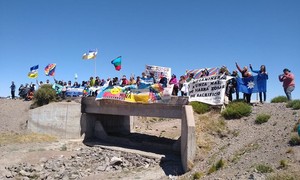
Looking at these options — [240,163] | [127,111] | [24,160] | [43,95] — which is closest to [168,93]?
[127,111]

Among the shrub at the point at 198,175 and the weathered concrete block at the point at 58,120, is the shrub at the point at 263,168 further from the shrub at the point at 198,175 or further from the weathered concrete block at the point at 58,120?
the weathered concrete block at the point at 58,120

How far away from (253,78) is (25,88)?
1168 inches

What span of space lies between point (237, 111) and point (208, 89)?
228 cm

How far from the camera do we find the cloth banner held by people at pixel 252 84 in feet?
69.5

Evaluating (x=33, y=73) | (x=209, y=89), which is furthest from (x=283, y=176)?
(x=33, y=73)

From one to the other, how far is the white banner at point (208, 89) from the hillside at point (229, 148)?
3.00ft

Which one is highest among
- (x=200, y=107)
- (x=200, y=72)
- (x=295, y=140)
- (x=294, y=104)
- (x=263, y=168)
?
(x=200, y=72)

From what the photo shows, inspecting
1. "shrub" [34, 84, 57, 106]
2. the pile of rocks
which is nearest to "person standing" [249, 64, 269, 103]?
the pile of rocks

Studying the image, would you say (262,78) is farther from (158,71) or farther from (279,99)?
(158,71)

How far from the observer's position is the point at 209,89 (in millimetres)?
21609

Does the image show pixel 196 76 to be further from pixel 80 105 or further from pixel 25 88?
pixel 25 88

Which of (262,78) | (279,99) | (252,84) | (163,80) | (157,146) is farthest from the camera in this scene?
(157,146)

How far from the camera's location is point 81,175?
20.9 meters

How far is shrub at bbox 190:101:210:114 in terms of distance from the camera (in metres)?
21.7
